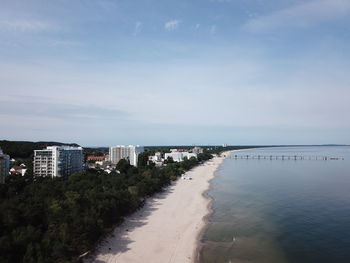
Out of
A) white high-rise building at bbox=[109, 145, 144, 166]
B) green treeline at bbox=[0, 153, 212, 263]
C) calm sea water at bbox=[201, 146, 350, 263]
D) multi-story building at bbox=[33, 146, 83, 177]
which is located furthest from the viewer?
white high-rise building at bbox=[109, 145, 144, 166]

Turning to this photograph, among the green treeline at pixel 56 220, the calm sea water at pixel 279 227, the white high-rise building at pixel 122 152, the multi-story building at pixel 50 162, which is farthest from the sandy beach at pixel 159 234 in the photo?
the white high-rise building at pixel 122 152

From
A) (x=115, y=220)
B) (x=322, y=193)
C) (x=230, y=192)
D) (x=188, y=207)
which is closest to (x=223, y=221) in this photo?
(x=188, y=207)

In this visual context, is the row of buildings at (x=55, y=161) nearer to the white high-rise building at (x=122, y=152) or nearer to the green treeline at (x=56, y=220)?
the green treeline at (x=56, y=220)

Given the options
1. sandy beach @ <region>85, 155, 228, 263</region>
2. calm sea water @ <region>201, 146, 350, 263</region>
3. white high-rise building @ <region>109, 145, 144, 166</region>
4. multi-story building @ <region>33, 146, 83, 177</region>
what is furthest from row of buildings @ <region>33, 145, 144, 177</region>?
white high-rise building @ <region>109, 145, 144, 166</region>

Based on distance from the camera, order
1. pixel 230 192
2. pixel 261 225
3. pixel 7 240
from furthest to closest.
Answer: pixel 230 192 < pixel 261 225 < pixel 7 240

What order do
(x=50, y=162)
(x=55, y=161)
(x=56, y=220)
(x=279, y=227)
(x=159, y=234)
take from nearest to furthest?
(x=56, y=220) → (x=159, y=234) → (x=279, y=227) → (x=55, y=161) → (x=50, y=162)

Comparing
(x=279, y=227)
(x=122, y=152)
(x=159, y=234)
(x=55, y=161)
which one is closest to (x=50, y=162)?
(x=55, y=161)

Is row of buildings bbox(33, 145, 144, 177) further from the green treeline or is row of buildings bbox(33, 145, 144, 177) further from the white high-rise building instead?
the white high-rise building

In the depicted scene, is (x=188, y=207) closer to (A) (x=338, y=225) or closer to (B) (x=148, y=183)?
(B) (x=148, y=183)

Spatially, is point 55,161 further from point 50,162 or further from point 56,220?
point 56,220
